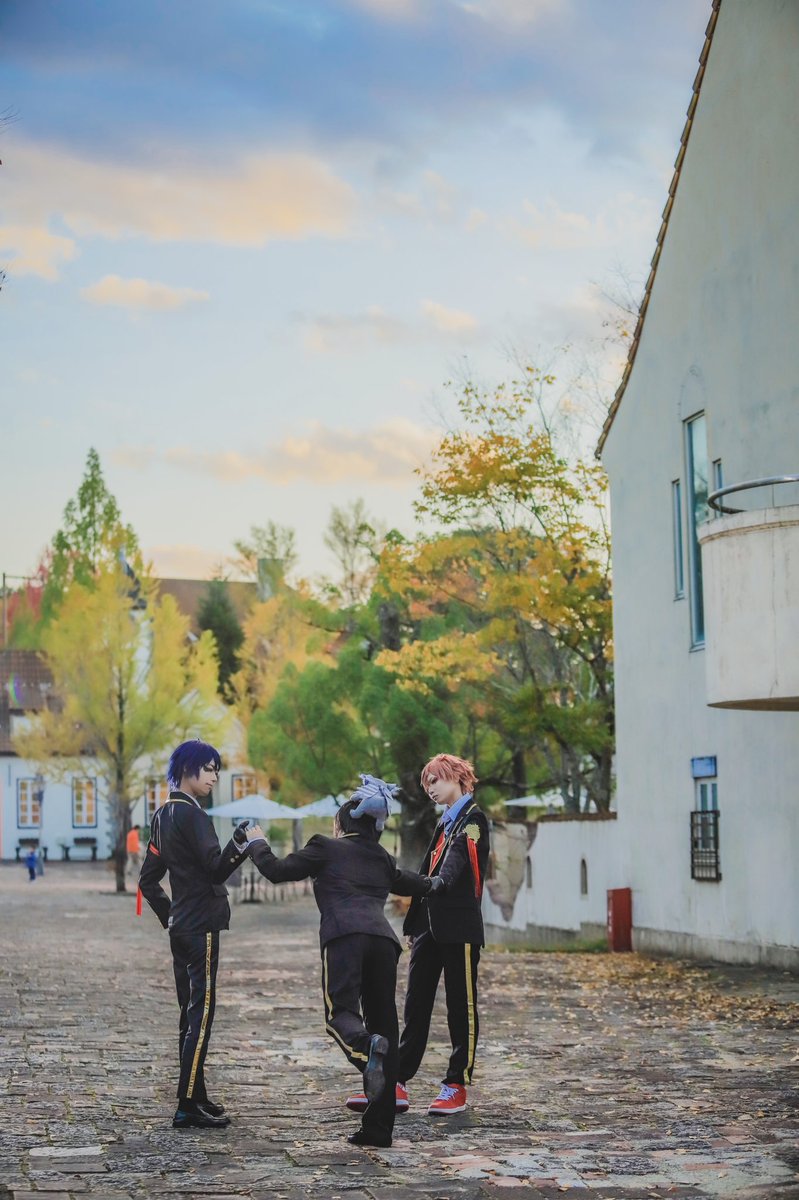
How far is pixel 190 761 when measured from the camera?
833 centimetres

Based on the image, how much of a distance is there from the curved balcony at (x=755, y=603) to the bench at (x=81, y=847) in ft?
188

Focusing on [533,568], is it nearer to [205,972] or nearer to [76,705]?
[205,972]

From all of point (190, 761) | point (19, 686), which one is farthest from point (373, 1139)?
point (19, 686)

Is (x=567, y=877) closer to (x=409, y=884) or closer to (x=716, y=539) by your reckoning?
(x=716, y=539)

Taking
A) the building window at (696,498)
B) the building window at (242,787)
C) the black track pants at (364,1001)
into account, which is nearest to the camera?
the black track pants at (364,1001)

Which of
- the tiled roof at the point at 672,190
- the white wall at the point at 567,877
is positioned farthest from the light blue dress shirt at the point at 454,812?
the white wall at the point at 567,877

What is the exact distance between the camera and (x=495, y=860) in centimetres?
2948

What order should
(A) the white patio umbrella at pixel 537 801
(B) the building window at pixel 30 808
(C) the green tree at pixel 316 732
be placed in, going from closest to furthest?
(A) the white patio umbrella at pixel 537 801
(C) the green tree at pixel 316 732
(B) the building window at pixel 30 808

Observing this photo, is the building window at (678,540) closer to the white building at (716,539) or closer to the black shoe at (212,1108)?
the white building at (716,539)

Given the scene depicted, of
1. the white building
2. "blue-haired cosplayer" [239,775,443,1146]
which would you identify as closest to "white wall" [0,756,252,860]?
the white building

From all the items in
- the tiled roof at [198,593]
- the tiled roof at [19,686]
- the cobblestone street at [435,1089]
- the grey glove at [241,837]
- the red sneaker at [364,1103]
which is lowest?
the cobblestone street at [435,1089]

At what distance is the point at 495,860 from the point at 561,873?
421 centimetres

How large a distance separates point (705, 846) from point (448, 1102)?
11.1m

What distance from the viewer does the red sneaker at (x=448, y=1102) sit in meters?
8.66
